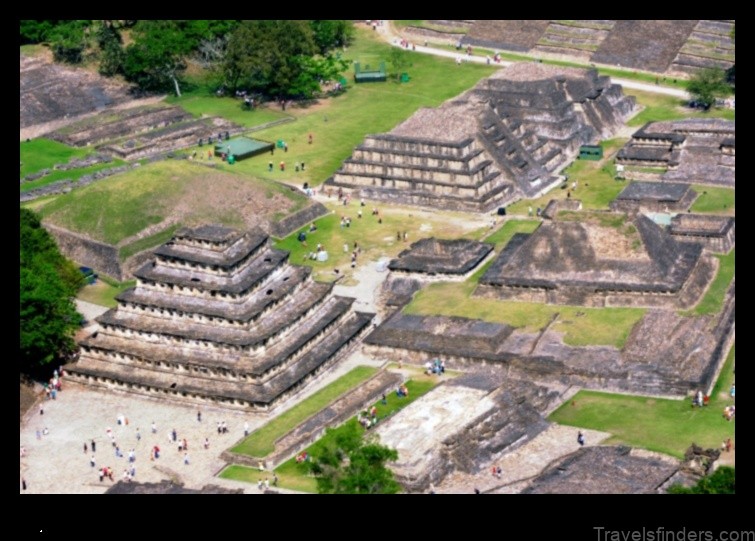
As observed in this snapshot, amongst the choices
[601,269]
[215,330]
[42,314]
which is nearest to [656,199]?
[601,269]

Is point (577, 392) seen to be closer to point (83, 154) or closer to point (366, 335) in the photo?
point (366, 335)

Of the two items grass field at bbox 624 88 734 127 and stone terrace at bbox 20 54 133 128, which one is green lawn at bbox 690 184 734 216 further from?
stone terrace at bbox 20 54 133 128

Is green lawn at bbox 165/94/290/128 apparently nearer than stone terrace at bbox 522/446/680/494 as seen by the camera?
No

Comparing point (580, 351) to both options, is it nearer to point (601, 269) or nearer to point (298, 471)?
point (601, 269)

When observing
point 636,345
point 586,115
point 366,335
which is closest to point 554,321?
point 636,345

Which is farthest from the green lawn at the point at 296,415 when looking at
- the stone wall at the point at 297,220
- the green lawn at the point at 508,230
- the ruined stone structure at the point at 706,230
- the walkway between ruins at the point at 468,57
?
the walkway between ruins at the point at 468,57

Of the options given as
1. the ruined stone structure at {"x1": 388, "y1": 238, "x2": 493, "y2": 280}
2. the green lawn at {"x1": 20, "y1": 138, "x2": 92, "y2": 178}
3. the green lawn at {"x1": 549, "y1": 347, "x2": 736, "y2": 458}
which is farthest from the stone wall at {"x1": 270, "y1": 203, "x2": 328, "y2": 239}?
the green lawn at {"x1": 549, "y1": 347, "x2": 736, "y2": 458}

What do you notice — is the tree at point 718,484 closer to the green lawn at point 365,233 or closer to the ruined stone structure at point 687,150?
the green lawn at point 365,233
